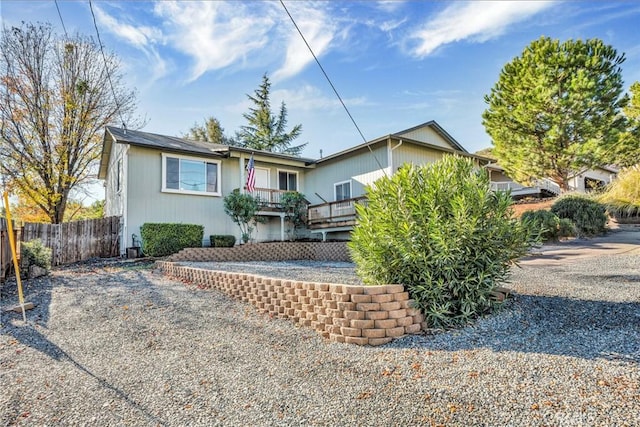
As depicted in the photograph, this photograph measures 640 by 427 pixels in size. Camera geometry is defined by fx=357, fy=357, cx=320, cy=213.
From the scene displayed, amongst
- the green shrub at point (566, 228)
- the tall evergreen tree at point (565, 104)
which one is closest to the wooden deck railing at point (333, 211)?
the green shrub at point (566, 228)

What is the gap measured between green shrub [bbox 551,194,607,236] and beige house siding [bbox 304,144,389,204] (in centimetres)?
643

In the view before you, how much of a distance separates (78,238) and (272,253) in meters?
6.32

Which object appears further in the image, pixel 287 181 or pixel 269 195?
pixel 287 181

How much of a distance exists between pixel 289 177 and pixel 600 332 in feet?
48.4

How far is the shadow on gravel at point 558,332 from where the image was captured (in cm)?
321

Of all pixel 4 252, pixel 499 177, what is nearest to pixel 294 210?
pixel 4 252

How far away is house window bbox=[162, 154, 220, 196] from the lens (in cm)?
1354

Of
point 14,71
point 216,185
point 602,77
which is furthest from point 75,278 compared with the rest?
point 602,77

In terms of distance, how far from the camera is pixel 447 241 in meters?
4.05

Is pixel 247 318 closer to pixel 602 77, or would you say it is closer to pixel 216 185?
pixel 216 185

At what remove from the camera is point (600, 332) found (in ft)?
11.7

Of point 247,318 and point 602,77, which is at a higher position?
point 602,77

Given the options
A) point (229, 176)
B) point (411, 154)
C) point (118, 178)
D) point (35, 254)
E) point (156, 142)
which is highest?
point (156, 142)

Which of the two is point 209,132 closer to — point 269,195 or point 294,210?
point 269,195
